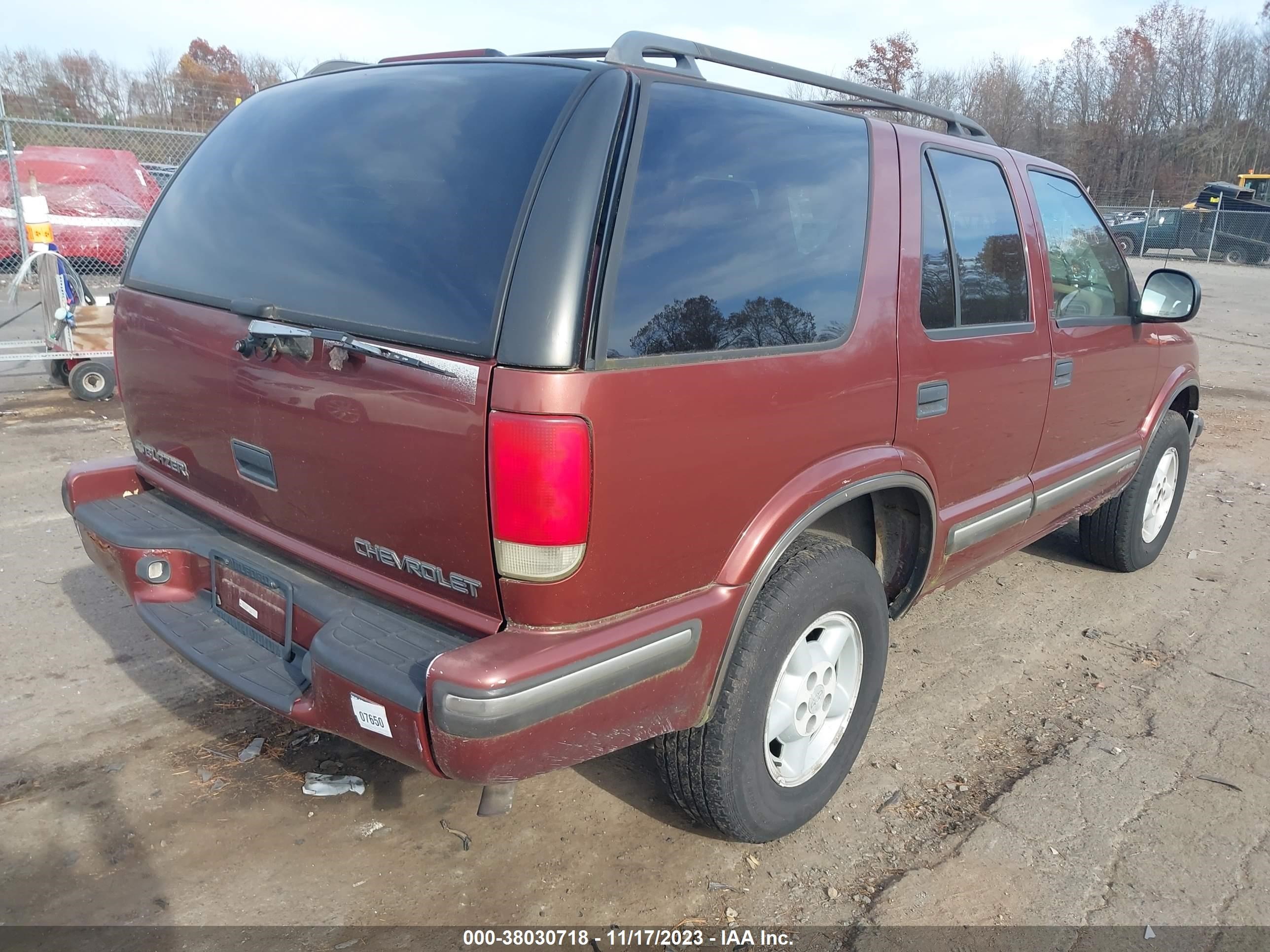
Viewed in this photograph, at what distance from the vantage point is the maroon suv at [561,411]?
199 cm

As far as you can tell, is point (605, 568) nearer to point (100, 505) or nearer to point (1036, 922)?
point (1036, 922)

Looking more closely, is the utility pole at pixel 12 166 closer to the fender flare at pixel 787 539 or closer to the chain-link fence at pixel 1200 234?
the fender flare at pixel 787 539

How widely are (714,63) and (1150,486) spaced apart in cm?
354

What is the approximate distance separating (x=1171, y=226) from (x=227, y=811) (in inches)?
1363

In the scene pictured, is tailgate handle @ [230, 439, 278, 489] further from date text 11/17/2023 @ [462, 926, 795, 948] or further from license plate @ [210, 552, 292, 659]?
date text 11/17/2023 @ [462, 926, 795, 948]

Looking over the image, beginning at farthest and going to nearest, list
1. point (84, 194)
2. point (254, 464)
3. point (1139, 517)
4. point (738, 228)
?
point (84, 194) < point (1139, 517) < point (254, 464) < point (738, 228)

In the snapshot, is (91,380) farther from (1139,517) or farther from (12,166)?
(1139,517)

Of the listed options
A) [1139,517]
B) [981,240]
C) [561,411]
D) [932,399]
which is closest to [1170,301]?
[1139,517]

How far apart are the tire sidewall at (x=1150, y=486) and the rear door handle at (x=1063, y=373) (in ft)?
4.09

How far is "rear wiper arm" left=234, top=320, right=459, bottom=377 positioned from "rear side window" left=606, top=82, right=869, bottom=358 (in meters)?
0.43

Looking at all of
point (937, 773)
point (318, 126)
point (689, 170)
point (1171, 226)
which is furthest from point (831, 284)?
point (1171, 226)

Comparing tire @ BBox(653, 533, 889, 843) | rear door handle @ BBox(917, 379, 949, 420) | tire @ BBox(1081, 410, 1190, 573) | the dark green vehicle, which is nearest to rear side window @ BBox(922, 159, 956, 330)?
rear door handle @ BBox(917, 379, 949, 420)

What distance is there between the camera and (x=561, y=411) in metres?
1.90

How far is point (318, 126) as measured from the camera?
2.55 m
